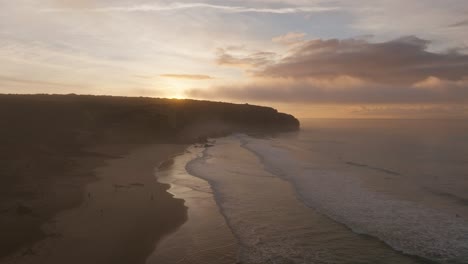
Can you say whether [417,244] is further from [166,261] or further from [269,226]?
[166,261]

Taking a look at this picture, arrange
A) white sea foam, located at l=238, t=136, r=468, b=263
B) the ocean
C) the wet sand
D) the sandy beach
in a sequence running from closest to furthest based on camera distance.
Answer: the sandy beach → the wet sand → the ocean → white sea foam, located at l=238, t=136, r=468, b=263

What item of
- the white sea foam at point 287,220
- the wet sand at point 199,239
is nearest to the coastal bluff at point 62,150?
the wet sand at point 199,239

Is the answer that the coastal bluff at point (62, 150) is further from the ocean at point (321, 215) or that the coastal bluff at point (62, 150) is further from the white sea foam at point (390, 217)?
the white sea foam at point (390, 217)

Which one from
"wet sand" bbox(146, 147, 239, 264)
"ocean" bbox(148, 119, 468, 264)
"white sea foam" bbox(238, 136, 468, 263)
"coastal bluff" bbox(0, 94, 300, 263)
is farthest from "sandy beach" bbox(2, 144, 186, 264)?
"white sea foam" bbox(238, 136, 468, 263)

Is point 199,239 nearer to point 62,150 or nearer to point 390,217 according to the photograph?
point 390,217

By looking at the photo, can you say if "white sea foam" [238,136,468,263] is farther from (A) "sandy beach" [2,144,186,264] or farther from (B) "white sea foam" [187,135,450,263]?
(A) "sandy beach" [2,144,186,264]

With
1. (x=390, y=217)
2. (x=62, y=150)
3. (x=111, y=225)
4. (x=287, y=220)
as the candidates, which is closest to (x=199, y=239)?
(x=111, y=225)

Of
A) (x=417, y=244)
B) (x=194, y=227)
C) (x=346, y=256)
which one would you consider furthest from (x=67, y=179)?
(x=417, y=244)
